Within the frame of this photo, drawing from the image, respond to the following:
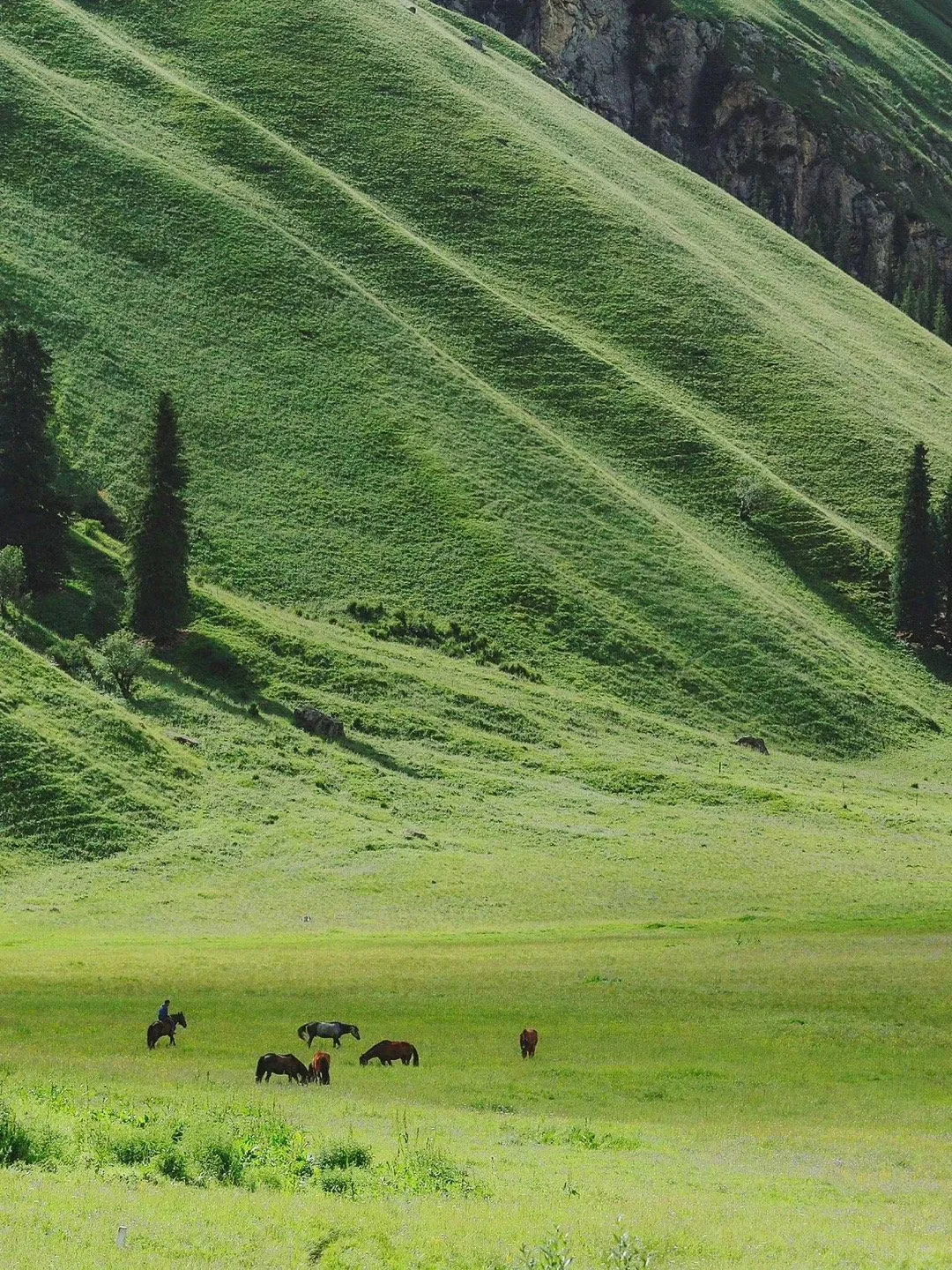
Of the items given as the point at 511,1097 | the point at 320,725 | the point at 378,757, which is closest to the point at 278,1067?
the point at 511,1097

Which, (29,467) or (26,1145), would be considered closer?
(26,1145)

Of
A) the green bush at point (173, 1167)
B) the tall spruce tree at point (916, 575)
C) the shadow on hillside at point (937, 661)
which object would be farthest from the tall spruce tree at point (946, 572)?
the green bush at point (173, 1167)

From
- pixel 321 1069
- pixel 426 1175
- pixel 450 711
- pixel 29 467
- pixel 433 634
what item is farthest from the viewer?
pixel 433 634

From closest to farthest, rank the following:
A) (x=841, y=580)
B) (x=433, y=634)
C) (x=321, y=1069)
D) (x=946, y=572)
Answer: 1. (x=321, y=1069)
2. (x=433, y=634)
3. (x=946, y=572)
4. (x=841, y=580)

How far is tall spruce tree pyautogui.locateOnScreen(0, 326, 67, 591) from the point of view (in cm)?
9550

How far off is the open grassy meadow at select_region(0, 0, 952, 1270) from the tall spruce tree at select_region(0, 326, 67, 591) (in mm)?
3107

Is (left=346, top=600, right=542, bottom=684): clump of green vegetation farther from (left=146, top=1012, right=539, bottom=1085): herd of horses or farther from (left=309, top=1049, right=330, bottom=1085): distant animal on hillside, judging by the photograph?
(left=309, top=1049, right=330, bottom=1085): distant animal on hillside

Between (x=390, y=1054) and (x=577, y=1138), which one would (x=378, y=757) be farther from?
(x=577, y=1138)

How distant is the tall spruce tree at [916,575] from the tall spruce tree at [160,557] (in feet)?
216

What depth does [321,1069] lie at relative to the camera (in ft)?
95.3

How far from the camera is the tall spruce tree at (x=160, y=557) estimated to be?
92.9m

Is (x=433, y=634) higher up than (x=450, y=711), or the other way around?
(x=433, y=634)

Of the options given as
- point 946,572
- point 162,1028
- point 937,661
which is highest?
point 946,572

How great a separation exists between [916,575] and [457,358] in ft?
171
